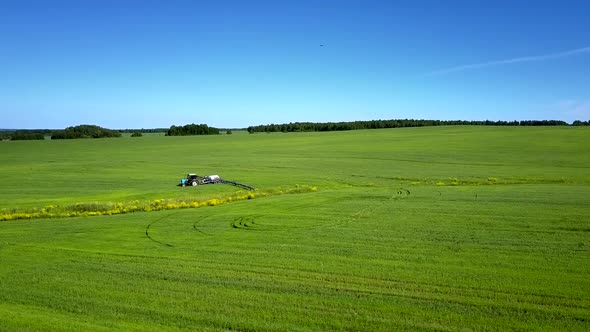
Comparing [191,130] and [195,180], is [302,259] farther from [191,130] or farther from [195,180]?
[191,130]

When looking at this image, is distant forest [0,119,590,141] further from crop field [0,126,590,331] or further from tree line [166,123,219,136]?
crop field [0,126,590,331]

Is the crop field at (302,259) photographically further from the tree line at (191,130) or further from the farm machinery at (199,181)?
the tree line at (191,130)

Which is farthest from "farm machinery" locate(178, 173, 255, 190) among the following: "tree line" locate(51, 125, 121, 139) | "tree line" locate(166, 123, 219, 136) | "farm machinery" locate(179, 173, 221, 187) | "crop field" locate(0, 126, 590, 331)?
"tree line" locate(166, 123, 219, 136)

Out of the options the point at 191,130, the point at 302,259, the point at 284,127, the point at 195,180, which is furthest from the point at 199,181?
the point at 284,127

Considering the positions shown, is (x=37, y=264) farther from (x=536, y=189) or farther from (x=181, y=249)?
(x=536, y=189)

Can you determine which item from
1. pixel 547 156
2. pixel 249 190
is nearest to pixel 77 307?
pixel 249 190

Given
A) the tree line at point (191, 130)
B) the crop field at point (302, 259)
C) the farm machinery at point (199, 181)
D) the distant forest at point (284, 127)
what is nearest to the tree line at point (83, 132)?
the distant forest at point (284, 127)

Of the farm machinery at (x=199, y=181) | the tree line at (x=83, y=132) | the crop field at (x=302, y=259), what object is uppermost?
the tree line at (x=83, y=132)

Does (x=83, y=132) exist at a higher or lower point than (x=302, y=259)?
higher
